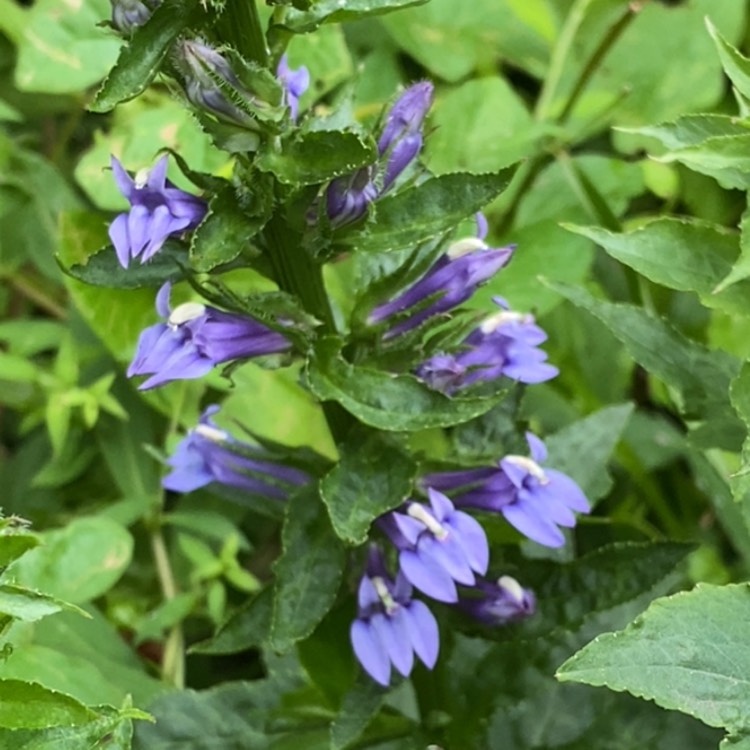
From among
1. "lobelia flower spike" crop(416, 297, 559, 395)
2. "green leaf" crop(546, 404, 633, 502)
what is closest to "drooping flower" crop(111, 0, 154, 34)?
"lobelia flower spike" crop(416, 297, 559, 395)

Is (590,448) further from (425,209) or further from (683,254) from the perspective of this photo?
(425,209)

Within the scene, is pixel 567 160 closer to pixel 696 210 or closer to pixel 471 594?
pixel 696 210

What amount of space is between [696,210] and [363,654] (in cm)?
102

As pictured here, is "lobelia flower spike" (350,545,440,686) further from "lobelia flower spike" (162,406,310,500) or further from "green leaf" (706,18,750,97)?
"green leaf" (706,18,750,97)

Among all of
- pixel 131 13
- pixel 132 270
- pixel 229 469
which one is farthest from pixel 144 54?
pixel 229 469

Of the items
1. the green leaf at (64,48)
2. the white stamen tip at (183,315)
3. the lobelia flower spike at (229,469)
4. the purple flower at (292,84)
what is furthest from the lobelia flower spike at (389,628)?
the green leaf at (64,48)

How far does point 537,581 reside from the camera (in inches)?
35.2

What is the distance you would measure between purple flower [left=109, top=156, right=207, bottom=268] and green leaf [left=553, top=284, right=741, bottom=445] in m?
0.34

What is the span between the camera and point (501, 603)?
854 mm

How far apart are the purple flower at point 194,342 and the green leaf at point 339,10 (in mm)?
210

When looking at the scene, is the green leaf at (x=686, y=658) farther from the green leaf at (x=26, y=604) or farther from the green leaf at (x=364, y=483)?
the green leaf at (x=26, y=604)

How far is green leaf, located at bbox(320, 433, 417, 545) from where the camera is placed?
0.73 m

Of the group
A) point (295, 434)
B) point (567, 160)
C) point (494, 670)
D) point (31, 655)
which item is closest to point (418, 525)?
point (494, 670)

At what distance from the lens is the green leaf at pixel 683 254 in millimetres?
794
